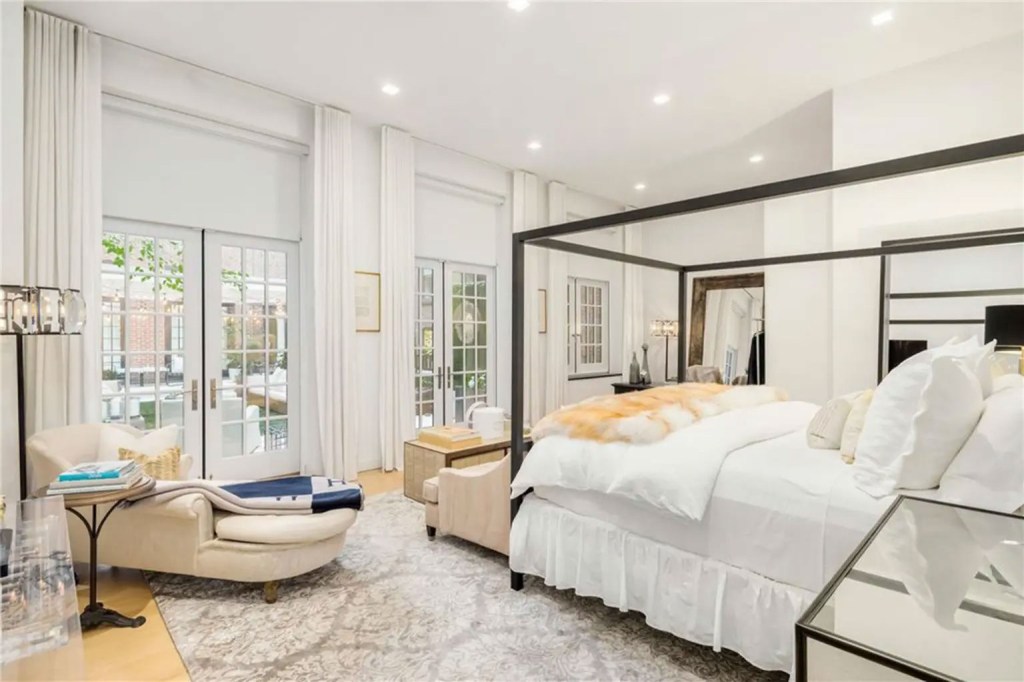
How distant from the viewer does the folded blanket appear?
231 cm

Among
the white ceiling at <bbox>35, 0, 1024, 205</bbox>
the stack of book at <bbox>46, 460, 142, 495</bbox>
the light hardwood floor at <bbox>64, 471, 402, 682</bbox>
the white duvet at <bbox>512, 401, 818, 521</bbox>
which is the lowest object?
the light hardwood floor at <bbox>64, 471, 402, 682</bbox>

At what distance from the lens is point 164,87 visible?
362cm

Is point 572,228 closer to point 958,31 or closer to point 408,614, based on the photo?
point 408,614

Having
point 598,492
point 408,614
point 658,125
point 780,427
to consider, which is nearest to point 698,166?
point 658,125

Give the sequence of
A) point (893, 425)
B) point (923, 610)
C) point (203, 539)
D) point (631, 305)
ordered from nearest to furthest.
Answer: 1. point (923, 610)
2. point (893, 425)
3. point (203, 539)
4. point (631, 305)

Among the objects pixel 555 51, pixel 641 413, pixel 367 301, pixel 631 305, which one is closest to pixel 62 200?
pixel 367 301

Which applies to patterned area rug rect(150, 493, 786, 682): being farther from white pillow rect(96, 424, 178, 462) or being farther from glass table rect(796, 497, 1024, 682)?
glass table rect(796, 497, 1024, 682)

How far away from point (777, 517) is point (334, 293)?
12.3 feet

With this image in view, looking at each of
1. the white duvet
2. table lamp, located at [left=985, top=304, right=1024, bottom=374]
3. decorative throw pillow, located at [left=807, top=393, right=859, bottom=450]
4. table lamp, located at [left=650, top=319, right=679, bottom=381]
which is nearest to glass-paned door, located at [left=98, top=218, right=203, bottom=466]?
the white duvet

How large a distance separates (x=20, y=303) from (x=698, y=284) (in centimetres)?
663

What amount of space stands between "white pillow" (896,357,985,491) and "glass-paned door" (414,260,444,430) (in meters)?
4.37

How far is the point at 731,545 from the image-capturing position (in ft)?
5.69

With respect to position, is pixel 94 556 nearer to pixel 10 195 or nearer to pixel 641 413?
pixel 10 195

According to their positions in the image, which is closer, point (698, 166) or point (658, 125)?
point (658, 125)
